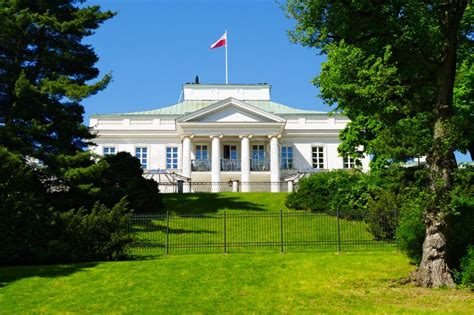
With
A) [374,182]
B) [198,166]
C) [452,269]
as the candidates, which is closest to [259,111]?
[198,166]

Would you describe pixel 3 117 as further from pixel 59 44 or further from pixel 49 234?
pixel 49 234

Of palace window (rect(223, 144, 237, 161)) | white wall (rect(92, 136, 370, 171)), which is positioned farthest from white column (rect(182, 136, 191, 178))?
palace window (rect(223, 144, 237, 161))

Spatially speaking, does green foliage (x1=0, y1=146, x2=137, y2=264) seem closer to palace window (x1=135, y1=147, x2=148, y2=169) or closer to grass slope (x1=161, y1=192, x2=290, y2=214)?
grass slope (x1=161, y1=192, x2=290, y2=214)

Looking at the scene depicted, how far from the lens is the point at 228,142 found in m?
48.2

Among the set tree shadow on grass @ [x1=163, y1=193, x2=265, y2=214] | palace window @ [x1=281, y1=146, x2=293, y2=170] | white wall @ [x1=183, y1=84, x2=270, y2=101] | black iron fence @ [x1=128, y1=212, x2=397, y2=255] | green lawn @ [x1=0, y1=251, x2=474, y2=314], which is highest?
white wall @ [x1=183, y1=84, x2=270, y2=101]

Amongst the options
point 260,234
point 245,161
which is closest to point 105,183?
point 260,234

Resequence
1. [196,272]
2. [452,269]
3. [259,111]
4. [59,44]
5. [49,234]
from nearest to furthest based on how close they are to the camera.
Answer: [452,269]
[196,272]
[49,234]
[59,44]
[259,111]

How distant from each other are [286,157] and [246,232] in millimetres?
24128

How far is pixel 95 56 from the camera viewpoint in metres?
27.2

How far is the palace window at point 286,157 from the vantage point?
158ft

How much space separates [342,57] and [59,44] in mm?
16016

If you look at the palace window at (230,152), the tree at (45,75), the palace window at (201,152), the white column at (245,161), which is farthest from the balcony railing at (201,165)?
the tree at (45,75)

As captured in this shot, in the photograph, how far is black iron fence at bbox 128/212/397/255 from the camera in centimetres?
2105

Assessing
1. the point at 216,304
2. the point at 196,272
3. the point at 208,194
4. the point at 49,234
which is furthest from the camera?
the point at 208,194
